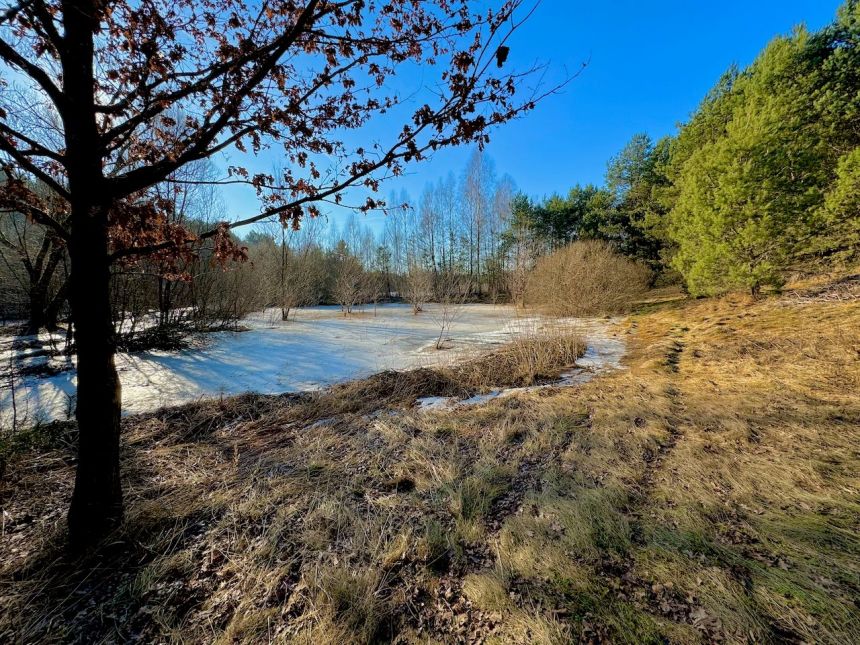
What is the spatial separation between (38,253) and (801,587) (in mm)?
14126

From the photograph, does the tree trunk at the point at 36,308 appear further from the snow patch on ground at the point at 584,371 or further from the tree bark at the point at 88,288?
the snow patch on ground at the point at 584,371

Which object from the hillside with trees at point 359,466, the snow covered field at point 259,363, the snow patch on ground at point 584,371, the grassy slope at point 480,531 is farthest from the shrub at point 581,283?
the grassy slope at point 480,531

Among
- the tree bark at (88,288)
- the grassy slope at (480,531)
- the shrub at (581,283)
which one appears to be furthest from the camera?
the shrub at (581,283)

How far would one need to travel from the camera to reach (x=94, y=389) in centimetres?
158

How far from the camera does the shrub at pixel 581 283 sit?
40.9 ft

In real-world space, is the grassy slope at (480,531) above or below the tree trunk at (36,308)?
below

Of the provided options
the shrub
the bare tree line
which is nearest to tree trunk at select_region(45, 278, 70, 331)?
the bare tree line

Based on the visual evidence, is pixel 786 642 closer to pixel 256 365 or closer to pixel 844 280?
pixel 256 365

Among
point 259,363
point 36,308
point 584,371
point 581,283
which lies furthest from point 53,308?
point 581,283

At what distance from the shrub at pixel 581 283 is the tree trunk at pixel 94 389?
1302cm

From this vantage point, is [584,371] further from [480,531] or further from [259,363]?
[259,363]

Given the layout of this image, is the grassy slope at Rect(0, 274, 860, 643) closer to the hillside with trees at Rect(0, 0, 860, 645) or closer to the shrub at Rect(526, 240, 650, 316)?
the hillside with trees at Rect(0, 0, 860, 645)

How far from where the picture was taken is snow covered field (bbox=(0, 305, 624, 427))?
454 cm

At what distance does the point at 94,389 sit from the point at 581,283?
1382 centimetres
